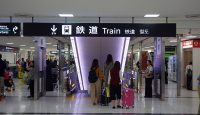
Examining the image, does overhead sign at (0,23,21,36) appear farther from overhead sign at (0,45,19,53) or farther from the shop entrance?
overhead sign at (0,45,19,53)

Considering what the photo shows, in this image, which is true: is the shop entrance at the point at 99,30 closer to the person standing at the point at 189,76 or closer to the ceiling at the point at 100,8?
the ceiling at the point at 100,8

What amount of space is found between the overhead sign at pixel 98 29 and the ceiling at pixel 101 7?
0.35m

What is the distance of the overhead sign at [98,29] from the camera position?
10.1 metres

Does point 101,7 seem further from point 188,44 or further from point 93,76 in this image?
point 188,44

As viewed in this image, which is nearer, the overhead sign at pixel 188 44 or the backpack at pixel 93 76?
the backpack at pixel 93 76

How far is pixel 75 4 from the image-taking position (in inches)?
330

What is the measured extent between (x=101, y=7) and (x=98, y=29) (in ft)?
4.42

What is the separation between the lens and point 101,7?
347 inches

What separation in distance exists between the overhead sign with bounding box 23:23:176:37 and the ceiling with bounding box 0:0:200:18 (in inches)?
13.6

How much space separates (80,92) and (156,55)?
14.2 ft

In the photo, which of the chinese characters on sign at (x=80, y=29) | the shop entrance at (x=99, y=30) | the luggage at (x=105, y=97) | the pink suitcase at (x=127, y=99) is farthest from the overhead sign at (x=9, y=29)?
the pink suitcase at (x=127, y=99)

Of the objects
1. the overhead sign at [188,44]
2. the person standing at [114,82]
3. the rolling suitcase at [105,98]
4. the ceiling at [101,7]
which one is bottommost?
→ the rolling suitcase at [105,98]

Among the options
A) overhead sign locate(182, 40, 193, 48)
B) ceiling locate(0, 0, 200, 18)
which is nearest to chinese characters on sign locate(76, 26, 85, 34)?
ceiling locate(0, 0, 200, 18)

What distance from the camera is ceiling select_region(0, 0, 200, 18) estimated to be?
805cm
